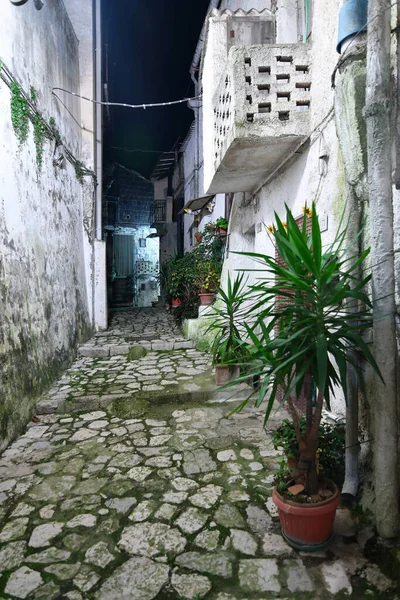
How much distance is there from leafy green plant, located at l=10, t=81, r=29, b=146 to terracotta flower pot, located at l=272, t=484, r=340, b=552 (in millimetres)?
5500

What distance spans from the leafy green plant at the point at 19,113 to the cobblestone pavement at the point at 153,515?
3.85 m

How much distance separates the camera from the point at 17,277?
4.98 m

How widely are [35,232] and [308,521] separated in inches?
213

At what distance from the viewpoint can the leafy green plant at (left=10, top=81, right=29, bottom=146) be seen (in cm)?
497

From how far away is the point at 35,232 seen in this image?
19.0 feet

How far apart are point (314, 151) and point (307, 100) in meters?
0.66

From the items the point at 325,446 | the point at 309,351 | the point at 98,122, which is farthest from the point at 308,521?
the point at 98,122

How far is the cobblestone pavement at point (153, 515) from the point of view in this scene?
2.24m

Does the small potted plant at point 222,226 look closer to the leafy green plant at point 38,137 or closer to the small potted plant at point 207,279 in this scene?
the small potted plant at point 207,279

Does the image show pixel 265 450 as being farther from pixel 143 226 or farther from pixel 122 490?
pixel 143 226

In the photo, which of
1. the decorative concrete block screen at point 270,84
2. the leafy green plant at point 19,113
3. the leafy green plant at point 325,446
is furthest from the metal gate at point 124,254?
the leafy green plant at point 325,446

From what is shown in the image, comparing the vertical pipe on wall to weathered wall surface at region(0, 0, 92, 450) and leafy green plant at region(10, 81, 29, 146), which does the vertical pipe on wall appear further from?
leafy green plant at region(10, 81, 29, 146)

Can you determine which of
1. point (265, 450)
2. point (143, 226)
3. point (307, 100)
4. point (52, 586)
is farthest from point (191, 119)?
point (52, 586)

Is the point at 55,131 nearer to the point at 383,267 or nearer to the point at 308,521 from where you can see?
the point at 383,267
